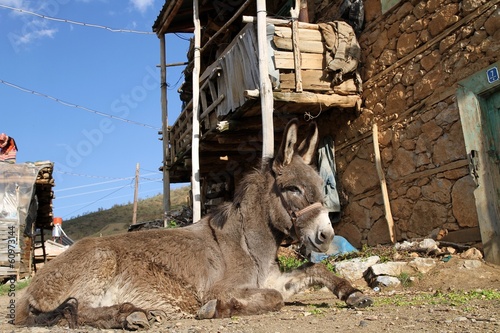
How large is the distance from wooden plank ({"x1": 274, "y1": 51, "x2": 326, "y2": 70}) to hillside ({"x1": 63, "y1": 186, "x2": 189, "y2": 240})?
1050 inches

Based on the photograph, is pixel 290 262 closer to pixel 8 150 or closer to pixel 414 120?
pixel 414 120

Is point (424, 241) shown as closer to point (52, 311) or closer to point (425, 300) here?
point (425, 300)

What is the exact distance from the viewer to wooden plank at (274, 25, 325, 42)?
971 cm

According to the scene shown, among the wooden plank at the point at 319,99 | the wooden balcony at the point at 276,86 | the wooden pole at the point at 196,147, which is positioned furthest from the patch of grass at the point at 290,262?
the wooden plank at the point at 319,99

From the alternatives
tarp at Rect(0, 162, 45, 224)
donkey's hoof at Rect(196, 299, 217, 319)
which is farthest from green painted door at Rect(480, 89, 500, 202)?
tarp at Rect(0, 162, 45, 224)

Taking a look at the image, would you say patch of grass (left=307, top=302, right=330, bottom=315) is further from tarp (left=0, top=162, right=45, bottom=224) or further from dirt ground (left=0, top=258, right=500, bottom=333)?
tarp (left=0, top=162, right=45, bottom=224)

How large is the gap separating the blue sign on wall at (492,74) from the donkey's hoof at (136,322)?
5.67m

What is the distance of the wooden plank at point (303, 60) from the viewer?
9531mm

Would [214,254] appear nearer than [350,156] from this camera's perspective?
Yes

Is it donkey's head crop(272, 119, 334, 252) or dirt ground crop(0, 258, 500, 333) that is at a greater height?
donkey's head crop(272, 119, 334, 252)

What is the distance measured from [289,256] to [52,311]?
20.5 feet

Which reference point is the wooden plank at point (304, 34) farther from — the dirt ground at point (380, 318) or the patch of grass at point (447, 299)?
the patch of grass at point (447, 299)

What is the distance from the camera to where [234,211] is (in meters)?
5.29

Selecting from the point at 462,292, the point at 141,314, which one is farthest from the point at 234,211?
the point at 462,292
